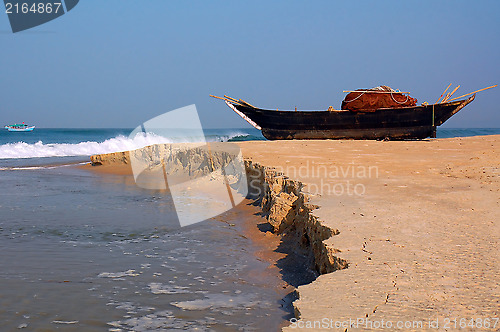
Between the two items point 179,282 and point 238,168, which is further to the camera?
point 238,168

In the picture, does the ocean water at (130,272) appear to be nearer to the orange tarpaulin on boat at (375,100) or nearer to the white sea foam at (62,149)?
the orange tarpaulin on boat at (375,100)

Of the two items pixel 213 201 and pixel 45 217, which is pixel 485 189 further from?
pixel 45 217

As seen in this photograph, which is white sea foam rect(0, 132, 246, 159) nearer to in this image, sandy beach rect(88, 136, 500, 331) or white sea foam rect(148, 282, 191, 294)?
sandy beach rect(88, 136, 500, 331)

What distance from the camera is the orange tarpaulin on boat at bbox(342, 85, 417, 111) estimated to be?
60.2 feet

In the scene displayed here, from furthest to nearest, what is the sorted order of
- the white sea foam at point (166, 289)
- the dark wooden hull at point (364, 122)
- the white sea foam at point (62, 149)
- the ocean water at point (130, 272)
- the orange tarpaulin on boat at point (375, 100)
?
the white sea foam at point (62, 149) < the orange tarpaulin on boat at point (375, 100) < the dark wooden hull at point (364, 122) < the white sea foam at point (166, 289) < the ocean water at point (130, 272)

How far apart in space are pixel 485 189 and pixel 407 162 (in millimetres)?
2992

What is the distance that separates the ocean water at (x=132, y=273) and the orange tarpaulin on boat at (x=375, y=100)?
41.9 feet

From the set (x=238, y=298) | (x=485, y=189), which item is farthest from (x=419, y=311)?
(x=485, y=189)

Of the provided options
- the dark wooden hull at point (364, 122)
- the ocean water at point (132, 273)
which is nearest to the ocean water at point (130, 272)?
the ocean water at point (132, 273)

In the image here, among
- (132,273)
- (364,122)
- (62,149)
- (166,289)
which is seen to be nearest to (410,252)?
(166,289)

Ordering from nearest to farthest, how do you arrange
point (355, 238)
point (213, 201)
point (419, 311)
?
point (419, 311) → point (355, 238) → point (213, 201)

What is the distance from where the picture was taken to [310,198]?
474cm

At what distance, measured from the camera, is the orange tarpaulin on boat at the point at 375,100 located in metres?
18.3

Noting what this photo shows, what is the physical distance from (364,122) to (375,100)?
1048 millimetres
